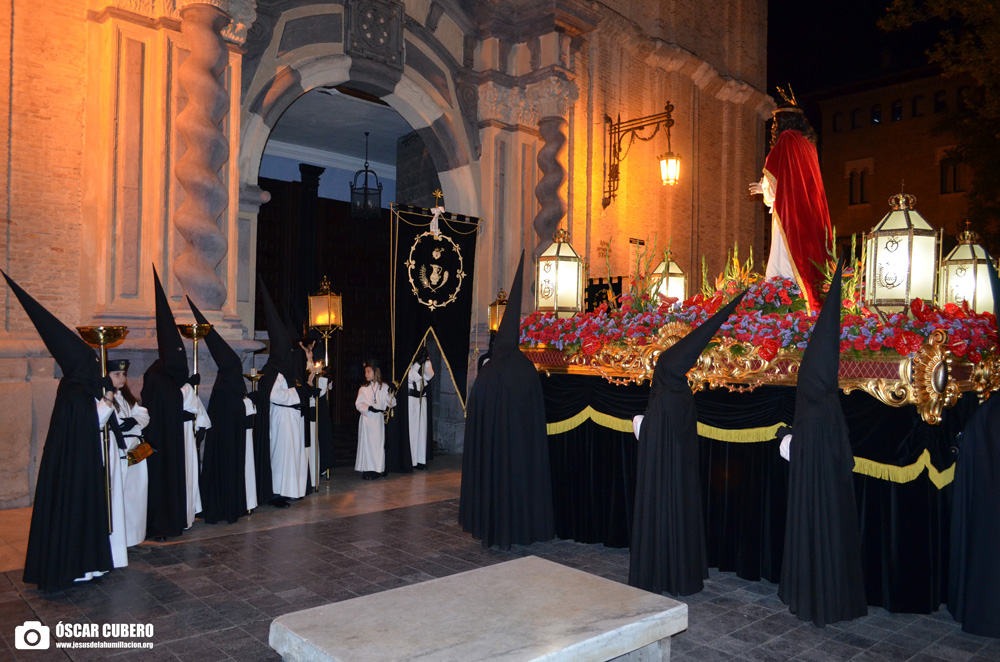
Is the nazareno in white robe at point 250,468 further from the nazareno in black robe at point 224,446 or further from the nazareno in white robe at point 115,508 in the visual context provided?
the nazareno in white robe at point 115,508

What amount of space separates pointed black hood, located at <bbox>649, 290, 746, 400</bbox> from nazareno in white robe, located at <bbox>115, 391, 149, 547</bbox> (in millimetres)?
4471

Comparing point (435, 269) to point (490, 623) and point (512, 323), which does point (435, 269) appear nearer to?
point (512, 323)

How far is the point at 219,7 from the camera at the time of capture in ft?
28.3

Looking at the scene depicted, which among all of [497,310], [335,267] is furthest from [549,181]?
[335,267]

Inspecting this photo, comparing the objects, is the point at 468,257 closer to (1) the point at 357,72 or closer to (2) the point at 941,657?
(1) the point at 357,72

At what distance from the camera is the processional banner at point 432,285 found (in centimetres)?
1098

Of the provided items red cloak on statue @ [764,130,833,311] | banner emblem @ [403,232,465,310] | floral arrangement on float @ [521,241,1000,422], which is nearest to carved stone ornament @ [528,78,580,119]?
banner emblem @ [403,232,465,310]

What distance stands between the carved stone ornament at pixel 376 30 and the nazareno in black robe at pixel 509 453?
6.27m

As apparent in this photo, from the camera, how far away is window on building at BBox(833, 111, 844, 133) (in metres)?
32.8

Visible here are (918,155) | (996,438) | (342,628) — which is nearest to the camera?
(342,628)

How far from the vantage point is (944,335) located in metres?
5.02

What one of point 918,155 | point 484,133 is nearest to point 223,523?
point 484,133

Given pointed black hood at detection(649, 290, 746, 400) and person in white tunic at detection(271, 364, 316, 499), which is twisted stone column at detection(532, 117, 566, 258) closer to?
person in white tunic at detection(271, 364, 316, 499)

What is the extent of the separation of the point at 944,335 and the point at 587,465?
3306mm
